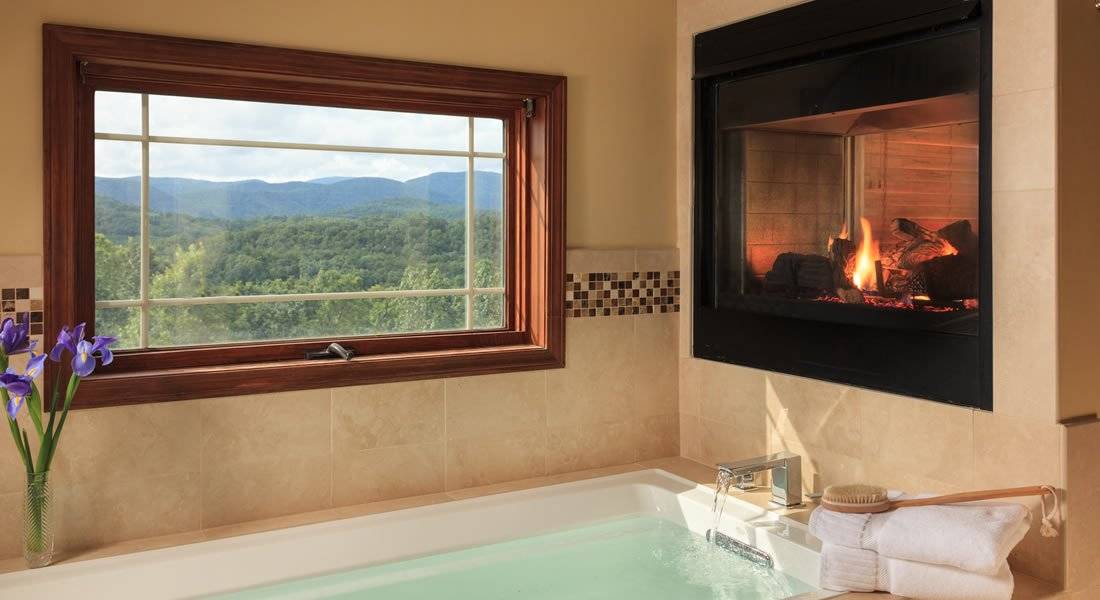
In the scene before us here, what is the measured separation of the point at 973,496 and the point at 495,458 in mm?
1518

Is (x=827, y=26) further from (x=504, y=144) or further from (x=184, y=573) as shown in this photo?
(x=184, y=573)

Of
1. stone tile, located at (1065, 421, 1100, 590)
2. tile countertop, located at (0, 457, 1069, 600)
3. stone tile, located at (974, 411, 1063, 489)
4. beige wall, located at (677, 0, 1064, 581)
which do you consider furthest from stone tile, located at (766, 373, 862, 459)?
stone tile, located at (1065, 421, 1100, 590)

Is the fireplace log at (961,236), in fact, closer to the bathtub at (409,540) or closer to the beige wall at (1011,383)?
the beige wall at (1011,383)

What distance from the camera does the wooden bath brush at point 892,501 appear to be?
2.16m

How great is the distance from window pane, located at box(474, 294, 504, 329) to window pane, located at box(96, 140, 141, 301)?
3.62ft

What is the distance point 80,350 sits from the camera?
7.39ft

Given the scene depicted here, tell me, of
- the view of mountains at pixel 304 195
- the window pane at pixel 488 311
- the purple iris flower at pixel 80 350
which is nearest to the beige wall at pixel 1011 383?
the window pane at pixel 488 311

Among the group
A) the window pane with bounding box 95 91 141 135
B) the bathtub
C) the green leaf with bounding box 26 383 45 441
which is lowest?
the bathtub

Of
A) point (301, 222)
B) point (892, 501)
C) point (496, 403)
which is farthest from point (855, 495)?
point (301, 222)

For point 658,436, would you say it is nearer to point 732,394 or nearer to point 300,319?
point 732,394

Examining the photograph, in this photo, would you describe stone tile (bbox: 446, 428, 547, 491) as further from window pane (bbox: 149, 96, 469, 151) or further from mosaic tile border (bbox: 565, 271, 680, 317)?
window pane (bbox: 149, 96, 469, 151)

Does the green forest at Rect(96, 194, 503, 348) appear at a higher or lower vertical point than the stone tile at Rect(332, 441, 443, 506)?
higher

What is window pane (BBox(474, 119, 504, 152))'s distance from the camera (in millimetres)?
3225

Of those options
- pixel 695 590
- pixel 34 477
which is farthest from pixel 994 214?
pixel 34 477
